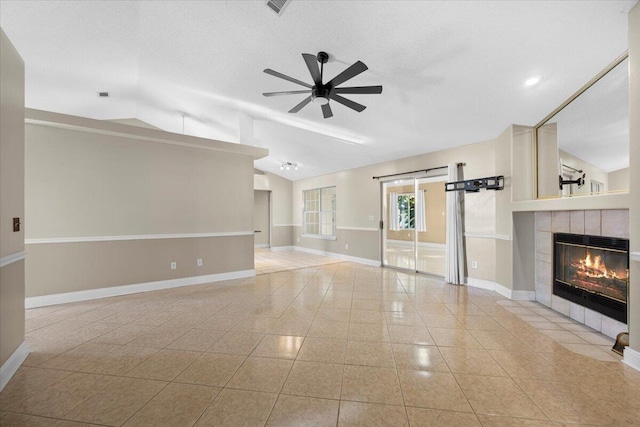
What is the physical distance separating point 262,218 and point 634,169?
868 centimetres

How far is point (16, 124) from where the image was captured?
2.17 meters

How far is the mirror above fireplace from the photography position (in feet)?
7.69

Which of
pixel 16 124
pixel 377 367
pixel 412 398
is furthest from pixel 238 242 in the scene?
pixel 412 398

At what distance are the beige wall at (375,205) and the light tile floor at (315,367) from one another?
1.19 m

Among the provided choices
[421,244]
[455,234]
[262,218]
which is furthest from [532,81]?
[262,218]

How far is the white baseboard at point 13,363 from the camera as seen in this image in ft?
6.26

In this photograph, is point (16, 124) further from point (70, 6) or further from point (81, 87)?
point (81, 87)

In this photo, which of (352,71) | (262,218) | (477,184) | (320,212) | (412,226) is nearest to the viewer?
(352,71)

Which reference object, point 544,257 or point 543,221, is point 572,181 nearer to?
point 543,221

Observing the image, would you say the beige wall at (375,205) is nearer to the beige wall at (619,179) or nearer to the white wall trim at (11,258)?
the beige wall at (619,179)

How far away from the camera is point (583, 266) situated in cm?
304

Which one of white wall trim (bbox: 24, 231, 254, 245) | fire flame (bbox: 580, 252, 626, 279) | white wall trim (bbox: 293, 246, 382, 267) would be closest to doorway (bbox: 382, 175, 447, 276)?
white wall trim (bbox: 293, 246, 382, 267)

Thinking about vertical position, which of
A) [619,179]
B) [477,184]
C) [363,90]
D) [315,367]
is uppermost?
[363,90]

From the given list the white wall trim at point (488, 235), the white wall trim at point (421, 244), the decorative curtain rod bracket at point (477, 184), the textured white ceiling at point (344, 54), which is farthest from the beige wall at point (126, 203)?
the white wall trim at point (421, 244)
